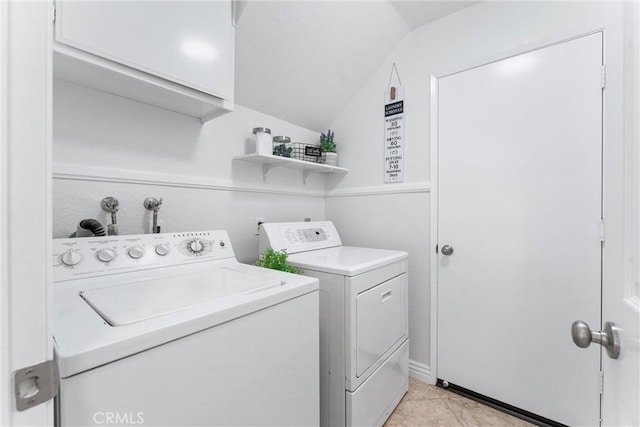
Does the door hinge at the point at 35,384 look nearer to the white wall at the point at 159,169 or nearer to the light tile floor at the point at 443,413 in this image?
the white wall at the point at 159,169

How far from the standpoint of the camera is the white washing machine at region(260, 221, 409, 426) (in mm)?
1317

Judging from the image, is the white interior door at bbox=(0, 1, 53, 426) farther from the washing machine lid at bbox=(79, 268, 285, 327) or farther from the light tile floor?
the light tile floor

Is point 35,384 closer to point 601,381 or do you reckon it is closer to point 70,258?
point 70,258

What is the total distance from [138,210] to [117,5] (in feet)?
2.82

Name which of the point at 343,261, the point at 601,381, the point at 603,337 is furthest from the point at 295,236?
the point at 601,381

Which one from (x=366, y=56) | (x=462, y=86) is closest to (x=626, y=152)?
(x=462, y=86)

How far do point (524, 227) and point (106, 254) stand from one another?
209 cm

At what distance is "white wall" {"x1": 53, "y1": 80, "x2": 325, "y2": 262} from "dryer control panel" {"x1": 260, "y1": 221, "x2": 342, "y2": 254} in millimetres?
260

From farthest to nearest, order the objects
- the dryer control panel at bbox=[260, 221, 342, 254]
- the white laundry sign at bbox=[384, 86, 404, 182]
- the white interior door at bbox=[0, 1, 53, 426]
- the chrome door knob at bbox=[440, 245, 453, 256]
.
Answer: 1. the white laundry sign at bbox=[384, 86, 404, 182]
2. the chrome door knob at bbox=[440, 245, 453, 256]
3. the dryer control panel at bbox=[260, 221, 342, 254]
4. the white interior door at bbox=[0, 1, 53, 426]

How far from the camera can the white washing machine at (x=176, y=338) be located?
58 centimetres

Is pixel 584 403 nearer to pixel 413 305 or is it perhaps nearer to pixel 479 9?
pixel 413 305

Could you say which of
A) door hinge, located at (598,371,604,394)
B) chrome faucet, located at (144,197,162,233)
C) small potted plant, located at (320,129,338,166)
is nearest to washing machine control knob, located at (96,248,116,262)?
chrome faucet, located at (144,197,162,233)

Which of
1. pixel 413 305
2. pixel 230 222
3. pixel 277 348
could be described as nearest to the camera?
pixel 277 348

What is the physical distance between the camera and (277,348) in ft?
3.03
